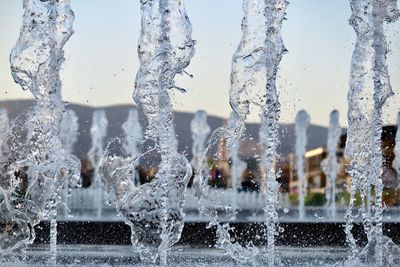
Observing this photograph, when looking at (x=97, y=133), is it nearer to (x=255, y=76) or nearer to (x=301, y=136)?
(x=301, y=136)

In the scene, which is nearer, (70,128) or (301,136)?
(70,128)

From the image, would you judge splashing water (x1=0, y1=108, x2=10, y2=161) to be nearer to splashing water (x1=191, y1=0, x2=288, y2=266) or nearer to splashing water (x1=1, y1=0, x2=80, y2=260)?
splashing water (x1=1, y1=0, x2=80, y2=260)

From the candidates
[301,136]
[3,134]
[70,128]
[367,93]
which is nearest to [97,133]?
[70,128]

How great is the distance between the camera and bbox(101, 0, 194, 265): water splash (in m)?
7.97

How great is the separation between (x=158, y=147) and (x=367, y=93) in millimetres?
1996

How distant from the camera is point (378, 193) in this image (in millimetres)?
8438

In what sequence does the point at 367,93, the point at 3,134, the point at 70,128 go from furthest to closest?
the point at 70,128
the point at 3,134
the point at 367,93

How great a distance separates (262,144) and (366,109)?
902 inches

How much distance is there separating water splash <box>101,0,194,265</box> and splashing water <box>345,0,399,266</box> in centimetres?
159

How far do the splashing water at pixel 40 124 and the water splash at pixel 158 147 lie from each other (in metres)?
0.61

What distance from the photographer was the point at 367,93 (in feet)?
30.3

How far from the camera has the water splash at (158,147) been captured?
7973 mm

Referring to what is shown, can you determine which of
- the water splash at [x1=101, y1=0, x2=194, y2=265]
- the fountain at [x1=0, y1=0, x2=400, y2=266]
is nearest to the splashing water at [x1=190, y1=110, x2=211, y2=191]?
the fountain at [x1=0, y1=0, x2=400, y2=266]

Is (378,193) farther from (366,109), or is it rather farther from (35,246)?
(35,246)
